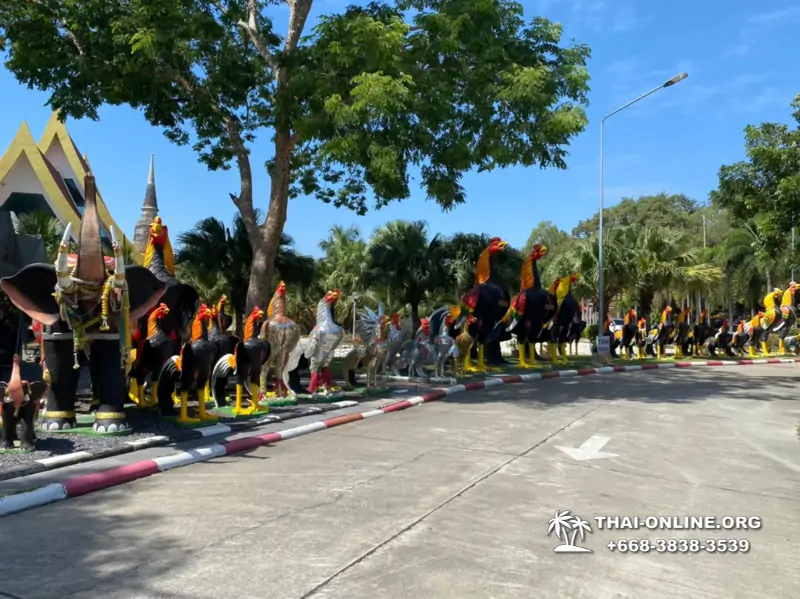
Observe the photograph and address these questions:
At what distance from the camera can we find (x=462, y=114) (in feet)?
50.1

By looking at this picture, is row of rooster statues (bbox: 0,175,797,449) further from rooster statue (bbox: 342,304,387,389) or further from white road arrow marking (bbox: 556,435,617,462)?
white road arrow marking (bbox: 556,435,617,462)

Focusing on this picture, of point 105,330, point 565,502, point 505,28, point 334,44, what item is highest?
point 505,28

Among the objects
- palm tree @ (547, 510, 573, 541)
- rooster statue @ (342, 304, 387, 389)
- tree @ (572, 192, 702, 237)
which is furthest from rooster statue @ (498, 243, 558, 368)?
tree @ (572, 192, 702, 237)

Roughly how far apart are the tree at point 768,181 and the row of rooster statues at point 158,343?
25.9ft

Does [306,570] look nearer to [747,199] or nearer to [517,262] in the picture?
[747,199]

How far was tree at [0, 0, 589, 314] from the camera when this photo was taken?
506 inches

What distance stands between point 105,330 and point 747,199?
53.2 ft

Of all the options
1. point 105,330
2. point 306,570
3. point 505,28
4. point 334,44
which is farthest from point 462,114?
point 306,570

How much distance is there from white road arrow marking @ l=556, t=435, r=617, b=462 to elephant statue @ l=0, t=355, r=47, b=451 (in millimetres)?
6220

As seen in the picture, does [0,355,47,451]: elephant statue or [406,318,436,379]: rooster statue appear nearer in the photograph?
[0,355,47,451]: elephant statue

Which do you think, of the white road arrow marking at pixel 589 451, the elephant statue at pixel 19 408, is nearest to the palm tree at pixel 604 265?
the white road arrow marking at pixel 589 451

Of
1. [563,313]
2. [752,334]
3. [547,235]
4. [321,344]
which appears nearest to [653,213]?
[547,235]

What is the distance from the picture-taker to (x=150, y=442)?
27.3ft

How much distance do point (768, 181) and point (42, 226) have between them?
2355 cm
